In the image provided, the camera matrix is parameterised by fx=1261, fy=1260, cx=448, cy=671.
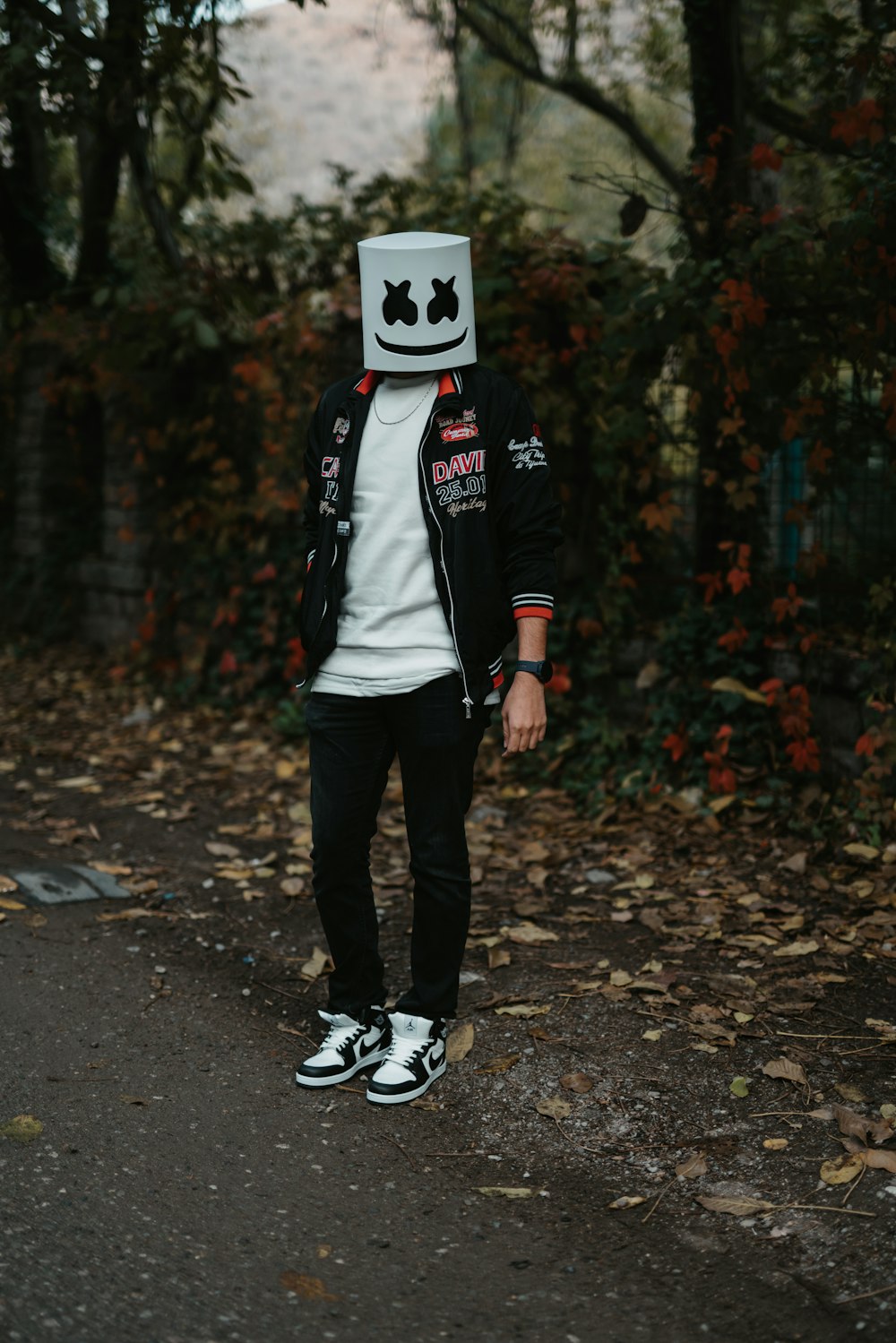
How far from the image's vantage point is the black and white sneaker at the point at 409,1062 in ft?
11.0

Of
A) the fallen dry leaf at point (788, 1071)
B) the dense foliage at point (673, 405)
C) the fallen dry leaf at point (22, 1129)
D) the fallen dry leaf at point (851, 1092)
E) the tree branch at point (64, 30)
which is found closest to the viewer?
the fallen dry leaf at point (22, 1129)

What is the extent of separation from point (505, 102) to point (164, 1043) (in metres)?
14.9

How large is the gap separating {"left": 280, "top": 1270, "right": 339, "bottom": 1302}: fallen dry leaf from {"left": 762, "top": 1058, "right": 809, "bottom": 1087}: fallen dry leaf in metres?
1.45

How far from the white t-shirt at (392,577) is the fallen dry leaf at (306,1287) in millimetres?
1348

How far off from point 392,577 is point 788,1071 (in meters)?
1.72

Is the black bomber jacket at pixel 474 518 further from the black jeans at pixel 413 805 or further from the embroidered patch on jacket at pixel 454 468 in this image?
the black jeans at pixel 413 805

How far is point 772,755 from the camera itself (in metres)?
5.46

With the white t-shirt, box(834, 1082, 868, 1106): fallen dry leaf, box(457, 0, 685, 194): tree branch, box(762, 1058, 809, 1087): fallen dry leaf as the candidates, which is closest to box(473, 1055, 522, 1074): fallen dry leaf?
box(762, 1058, 809, 1087): fallen dry leaf

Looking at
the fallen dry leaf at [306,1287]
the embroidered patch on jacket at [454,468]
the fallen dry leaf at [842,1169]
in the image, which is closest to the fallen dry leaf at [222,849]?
the embroidered patch on jacket at [454,468]

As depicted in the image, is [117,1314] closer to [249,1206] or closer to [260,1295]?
[260,1295]

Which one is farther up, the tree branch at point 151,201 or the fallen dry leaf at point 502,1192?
the tree branch at point 151,201

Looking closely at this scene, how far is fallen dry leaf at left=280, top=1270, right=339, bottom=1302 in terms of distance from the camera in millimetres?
2502

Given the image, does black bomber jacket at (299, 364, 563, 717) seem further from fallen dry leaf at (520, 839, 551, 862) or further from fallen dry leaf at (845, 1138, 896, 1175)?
fallen dry leaf at (520, 839, 551, 862)

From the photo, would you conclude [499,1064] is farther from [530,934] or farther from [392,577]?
[392,577]
